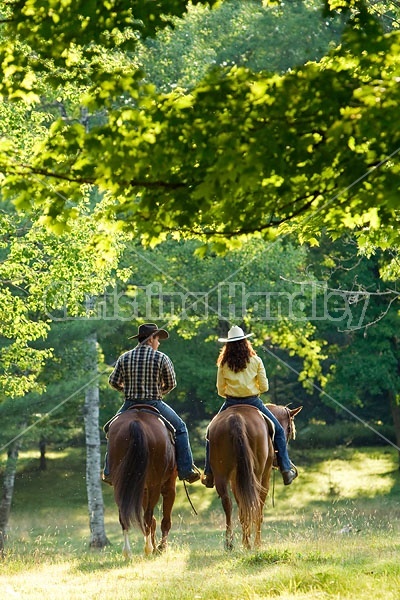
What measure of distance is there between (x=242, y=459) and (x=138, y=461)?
128 cm

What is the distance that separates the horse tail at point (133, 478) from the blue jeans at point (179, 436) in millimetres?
881

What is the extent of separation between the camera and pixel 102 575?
1066 cm

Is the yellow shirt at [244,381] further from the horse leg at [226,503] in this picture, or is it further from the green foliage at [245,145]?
the green foliage at [245,145]

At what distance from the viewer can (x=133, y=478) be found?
11633mm

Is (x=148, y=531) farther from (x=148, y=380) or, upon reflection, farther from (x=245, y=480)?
(x=148, y=380)

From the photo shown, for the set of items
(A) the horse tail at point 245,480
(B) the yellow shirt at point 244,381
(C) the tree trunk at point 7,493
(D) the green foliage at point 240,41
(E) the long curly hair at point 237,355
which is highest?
(D) the green foliage at point 240,41

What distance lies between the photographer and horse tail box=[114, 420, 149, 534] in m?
11.6

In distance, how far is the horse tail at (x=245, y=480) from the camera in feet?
37.6

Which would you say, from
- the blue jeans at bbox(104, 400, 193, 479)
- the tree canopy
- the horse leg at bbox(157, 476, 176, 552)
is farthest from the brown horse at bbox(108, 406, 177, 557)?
the tree canopy

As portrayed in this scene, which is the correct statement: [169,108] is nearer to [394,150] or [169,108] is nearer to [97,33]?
[97,33]

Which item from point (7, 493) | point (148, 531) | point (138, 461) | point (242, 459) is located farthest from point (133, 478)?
point (7, 493)

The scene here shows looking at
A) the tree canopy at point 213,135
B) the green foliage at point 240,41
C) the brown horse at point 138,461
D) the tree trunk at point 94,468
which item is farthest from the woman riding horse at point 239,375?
the green foliage at point 240,41

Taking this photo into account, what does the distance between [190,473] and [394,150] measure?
744 centimetres

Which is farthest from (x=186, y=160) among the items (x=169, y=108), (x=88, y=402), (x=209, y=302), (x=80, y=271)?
(x=209, y=302)
